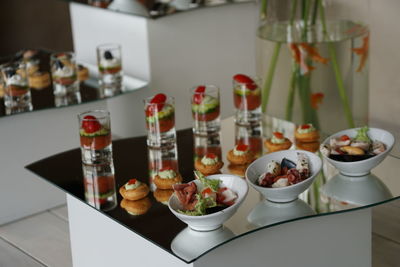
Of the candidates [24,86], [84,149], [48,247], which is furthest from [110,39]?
[84,149]

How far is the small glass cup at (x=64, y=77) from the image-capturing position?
3330 millimetres

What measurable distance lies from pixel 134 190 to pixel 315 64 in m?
1.37

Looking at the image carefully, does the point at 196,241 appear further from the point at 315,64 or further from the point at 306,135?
the point at 315,64

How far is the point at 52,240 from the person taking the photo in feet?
9.73

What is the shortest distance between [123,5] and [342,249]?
1.90 meters

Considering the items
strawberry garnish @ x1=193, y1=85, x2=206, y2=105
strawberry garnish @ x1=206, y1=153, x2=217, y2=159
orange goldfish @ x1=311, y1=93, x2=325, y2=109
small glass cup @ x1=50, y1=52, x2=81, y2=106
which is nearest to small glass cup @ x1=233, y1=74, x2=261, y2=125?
strawberry garnish @ x1=193, y1=85, x2=206, y2=105

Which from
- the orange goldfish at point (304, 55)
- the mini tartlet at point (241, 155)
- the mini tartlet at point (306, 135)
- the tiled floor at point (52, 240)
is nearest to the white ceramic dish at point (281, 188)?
the mini tartlet at point (241, 155)

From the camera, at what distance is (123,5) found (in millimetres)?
3689

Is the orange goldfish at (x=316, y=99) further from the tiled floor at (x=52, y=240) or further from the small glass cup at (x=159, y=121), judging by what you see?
the small glass cup at (x=159, y=121)

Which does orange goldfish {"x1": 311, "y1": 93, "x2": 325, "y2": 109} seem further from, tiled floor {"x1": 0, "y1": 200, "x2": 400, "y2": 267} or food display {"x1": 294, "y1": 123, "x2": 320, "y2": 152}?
food display {"x1": 294, "y1": 123, "x2": 320, "y2": 152}

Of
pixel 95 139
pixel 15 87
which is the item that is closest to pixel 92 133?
pixel 95 139

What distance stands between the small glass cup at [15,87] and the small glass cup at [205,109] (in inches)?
33.5

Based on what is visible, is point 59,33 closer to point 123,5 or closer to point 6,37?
point 6,37

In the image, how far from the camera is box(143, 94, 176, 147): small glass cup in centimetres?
250
